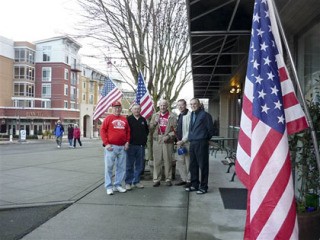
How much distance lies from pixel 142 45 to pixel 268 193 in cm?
887

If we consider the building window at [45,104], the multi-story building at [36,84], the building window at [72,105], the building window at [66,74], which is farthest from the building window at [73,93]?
the building window at [45,104]

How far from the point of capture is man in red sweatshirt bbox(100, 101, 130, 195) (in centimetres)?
734

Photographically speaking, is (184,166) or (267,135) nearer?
(267,135)

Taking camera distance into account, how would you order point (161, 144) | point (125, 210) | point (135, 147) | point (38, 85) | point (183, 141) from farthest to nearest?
1. point (38, 85)
2. point (161, 144)
3. point (135, 147)
4. point (183, 141)
5. point (125, 210)

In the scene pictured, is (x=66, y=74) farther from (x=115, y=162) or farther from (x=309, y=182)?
(x=309, y=182)

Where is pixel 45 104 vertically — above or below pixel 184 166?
above

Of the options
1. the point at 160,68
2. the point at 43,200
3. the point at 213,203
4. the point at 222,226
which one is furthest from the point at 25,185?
the point at 160,68

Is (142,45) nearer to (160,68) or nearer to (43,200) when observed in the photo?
(160,68)

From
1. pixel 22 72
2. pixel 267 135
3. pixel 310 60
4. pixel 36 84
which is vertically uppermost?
pixel 22 72

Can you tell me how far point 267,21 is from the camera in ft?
10.9

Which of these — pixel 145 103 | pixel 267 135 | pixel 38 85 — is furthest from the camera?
→ pixel 38 85

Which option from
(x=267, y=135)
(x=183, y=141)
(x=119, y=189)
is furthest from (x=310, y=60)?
(x=119, y=189)

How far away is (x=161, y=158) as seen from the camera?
8.35 meters

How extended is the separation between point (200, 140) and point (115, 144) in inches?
69.3
